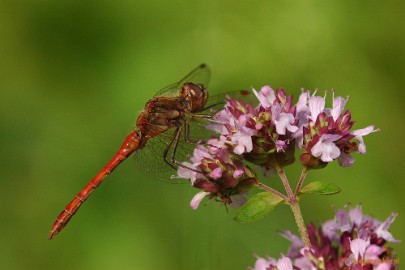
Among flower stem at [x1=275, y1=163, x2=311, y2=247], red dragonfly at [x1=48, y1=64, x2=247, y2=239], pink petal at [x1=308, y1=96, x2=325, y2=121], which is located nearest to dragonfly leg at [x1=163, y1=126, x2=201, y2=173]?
red dragonfly at [x1=48, y1=64, x2=247, y2=239]

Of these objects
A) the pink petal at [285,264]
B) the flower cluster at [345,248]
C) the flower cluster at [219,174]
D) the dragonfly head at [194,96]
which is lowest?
the flower cluster at [345,248]

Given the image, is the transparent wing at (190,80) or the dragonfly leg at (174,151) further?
the transparent wing at (190,80)

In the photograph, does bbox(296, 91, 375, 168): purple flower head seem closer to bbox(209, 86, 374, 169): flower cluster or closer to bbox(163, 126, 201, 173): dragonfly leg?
bbox(209, 86, 374, 169): flower cluster

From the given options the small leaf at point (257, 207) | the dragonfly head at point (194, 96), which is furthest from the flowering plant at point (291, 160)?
the dragonfly head at point (194, 96)

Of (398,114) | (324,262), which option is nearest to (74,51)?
(398,114)

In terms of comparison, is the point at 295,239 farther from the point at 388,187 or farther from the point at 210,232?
the point at 388,187

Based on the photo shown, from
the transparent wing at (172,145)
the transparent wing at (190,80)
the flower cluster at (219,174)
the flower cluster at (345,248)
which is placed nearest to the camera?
the flower cluster at (345,248)

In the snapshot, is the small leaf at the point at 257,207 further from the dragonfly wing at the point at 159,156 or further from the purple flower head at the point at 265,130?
the dragonfly wing at the point at 159,156
